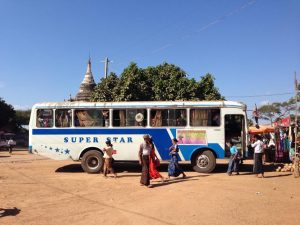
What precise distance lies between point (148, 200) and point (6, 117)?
46.6m

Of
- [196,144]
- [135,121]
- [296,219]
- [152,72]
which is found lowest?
[296,219]

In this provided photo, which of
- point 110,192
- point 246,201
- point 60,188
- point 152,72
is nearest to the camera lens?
point 246,201

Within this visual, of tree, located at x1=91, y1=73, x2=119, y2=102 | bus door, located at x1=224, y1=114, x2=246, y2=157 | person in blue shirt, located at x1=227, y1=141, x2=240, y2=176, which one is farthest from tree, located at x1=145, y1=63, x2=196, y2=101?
person in blue shirt, located at x1=227, y1=141, x2=240, y2=176

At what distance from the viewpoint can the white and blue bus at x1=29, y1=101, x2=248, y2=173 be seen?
14781mm

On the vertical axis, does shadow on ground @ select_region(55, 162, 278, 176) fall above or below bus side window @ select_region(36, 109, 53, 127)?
below

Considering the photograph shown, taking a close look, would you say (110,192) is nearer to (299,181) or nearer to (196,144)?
(196,144)

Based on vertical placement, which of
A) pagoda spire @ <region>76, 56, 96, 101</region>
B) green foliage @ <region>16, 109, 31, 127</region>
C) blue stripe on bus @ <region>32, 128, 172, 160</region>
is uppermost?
pagoda spire @ <region>76, 56, 96, 101</region>

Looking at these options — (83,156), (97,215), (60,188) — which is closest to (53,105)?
(83,156)

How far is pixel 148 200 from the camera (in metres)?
9.39

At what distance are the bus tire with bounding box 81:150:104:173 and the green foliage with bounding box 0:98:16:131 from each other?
3913 centimetres

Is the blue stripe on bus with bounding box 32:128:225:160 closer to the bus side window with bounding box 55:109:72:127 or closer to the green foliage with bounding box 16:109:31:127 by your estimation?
the bus side window with bounding box 55:109:72:127

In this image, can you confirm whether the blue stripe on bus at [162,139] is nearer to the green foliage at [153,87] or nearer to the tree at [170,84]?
the green foliage at [153,87]

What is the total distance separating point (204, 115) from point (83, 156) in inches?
209

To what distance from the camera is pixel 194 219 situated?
297 inches
